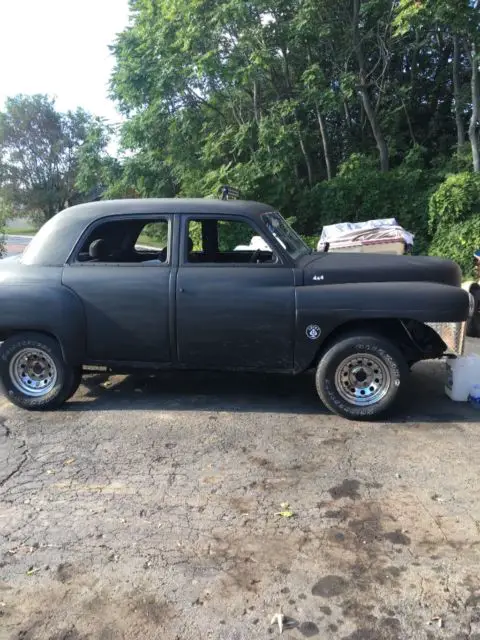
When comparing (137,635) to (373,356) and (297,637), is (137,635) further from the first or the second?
(373,356)

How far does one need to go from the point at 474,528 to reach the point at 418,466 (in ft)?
2.60

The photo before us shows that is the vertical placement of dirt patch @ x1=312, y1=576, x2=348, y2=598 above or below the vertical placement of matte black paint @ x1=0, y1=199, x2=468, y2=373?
below

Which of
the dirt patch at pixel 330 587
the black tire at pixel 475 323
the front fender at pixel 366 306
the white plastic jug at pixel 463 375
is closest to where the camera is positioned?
the dirt patch at pixel 330 587

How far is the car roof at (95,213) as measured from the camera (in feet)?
16.7

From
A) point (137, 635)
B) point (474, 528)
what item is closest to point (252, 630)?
point (137, 635)

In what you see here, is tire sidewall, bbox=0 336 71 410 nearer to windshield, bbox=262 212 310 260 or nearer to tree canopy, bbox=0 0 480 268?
windshield, bbox=262 212 310 260

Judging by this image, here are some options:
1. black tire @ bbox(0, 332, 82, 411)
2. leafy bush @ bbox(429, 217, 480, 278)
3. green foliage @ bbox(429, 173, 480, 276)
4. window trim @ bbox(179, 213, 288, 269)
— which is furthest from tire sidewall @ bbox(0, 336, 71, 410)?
green foliage @ bbox(429, 173, 480, 276)

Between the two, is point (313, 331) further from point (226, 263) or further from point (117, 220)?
point (117, 220)

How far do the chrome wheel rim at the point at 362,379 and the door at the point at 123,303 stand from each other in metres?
1.52

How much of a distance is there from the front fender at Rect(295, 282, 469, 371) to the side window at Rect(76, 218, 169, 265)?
1.38m

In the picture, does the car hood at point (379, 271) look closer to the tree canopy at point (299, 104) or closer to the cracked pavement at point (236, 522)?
the cracked pavement at point (236, 522)

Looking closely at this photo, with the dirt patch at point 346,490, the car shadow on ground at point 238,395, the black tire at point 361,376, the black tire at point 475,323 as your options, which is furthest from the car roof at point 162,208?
the black tire at point 475,323

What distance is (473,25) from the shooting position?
11984 millimetres

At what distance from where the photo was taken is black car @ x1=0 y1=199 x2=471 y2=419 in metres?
4.73
